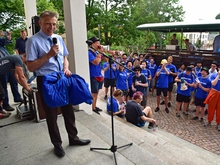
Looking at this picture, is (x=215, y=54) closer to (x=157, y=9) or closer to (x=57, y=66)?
(x=57, y=66)

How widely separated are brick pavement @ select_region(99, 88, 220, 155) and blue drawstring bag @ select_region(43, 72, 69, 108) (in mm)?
3537

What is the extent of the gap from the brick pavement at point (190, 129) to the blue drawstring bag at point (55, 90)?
3.54 metres

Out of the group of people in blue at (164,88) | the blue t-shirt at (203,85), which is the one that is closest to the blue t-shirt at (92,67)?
the group of people in blue at (164,88)

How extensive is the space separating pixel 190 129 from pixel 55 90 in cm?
421

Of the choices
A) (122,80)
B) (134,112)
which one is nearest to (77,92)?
(134,112)

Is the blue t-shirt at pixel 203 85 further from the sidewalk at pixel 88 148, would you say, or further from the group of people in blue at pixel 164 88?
the sidewalk at pixel 88 148

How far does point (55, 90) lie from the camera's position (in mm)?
2033

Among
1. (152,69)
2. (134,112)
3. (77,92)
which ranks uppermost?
(77,92)

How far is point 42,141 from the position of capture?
2.67 m

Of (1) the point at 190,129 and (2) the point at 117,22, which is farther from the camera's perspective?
(2) the point at 117,22

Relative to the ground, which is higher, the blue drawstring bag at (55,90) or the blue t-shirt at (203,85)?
the blue drawstring bag at (55,90)

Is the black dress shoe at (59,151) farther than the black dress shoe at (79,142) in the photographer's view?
No

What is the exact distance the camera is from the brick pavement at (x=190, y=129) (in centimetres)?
418

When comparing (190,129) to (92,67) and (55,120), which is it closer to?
(92,67)
